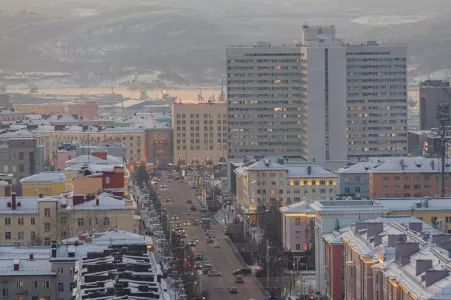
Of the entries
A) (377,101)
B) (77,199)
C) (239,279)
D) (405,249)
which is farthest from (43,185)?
(377,101)

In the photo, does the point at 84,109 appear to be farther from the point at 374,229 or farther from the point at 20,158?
the point at 374,229

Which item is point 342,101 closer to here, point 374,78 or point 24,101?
point 374,78

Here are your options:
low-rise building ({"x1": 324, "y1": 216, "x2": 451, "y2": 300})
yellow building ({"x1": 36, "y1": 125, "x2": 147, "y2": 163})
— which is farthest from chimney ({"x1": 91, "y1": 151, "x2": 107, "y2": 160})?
yellow building ({"x1": 36, "y1": 125, "x2": 147, "y2": 163})

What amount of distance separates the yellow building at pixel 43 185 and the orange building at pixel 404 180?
9266 millimetres

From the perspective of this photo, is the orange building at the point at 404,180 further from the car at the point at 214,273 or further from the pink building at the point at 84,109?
the pink building at the point at 84,109

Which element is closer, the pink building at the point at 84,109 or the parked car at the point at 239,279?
the parked car at the point at 239,279

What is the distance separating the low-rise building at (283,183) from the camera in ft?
157

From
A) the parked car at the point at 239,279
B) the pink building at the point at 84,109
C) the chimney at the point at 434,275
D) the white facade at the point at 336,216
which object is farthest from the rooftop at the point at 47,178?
the pink building at the point at 84,109

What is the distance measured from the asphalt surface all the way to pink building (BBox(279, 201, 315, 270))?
55.5 inches

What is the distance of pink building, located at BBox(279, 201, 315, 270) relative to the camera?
3997 cm

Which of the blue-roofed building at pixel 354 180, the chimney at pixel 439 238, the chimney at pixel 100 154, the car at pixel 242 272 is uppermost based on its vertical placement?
the chimney at pixel 100 154

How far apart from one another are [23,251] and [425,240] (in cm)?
696

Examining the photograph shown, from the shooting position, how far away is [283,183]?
161 feet

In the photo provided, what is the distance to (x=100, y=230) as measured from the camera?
111 feet
